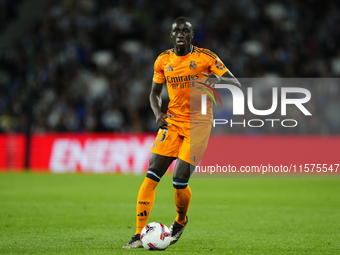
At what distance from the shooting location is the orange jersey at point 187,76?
622 centimetres

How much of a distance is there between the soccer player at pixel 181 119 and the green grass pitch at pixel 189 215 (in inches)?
26.3

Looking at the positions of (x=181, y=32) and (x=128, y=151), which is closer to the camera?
(x=181, y=32)

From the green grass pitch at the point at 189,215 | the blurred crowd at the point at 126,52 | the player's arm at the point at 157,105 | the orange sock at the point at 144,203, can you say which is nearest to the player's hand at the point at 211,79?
the player's arm at the point at 157,105

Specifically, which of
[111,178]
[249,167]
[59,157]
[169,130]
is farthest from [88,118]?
[169,130]

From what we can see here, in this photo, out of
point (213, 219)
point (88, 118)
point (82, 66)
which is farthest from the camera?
point (82, 66)

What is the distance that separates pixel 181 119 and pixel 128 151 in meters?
11.1

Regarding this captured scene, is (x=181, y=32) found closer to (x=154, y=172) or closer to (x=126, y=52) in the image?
(x=154, y=172)

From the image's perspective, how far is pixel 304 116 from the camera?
54.2 feet

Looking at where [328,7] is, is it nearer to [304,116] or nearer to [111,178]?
[304,116]

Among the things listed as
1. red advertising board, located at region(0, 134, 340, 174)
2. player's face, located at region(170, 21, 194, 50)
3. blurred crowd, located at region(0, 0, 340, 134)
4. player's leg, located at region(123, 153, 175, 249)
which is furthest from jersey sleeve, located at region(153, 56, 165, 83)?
blurred crowd, located at region(0, 0, 340, 134)

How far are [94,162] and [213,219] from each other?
9347 mm

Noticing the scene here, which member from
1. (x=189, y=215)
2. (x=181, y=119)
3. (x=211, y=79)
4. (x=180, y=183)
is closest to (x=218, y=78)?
(x=211, y=79)

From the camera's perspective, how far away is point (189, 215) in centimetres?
912

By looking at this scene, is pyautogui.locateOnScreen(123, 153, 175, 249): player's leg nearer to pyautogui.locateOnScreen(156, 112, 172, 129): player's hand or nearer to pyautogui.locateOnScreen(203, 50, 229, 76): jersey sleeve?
pyautogui.locateOnScreen(156, 112, 172, 129): player's hand
